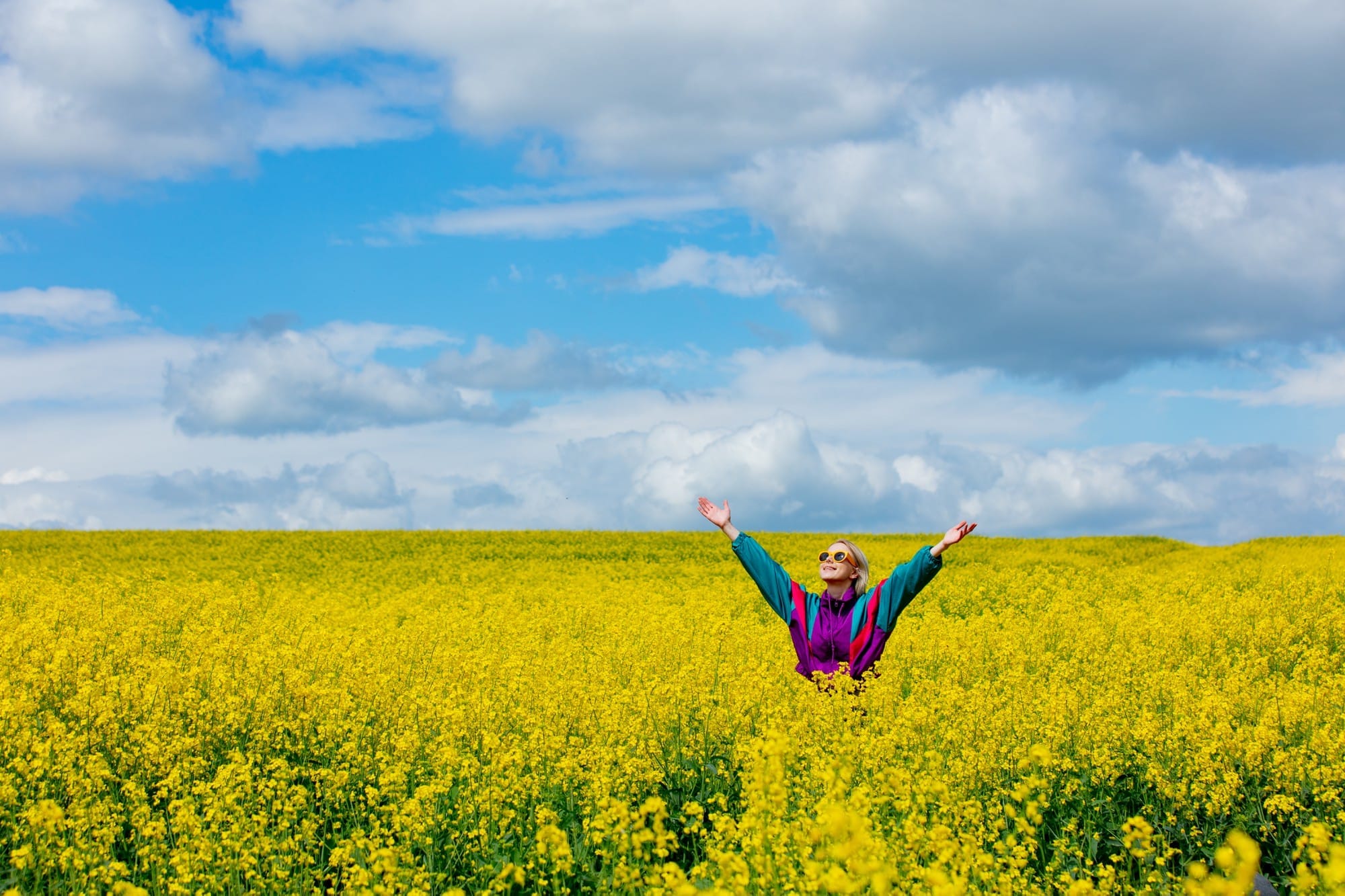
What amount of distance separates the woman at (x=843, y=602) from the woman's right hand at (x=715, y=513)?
404 millimetres

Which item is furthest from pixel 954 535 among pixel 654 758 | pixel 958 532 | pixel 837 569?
pixel 654 758

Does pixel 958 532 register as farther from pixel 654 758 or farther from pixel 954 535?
pixel 654 758

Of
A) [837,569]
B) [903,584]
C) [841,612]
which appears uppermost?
[837,569]

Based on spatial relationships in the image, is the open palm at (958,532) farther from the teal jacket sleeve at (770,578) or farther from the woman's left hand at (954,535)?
the teal jacket sleeve at (770,578)

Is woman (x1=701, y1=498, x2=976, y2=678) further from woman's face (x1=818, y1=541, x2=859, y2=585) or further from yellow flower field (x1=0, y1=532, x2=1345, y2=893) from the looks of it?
yellow flower field (x1=0, y1=532, x2=1345, y2=893)

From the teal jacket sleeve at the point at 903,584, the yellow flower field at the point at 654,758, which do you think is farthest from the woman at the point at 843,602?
the yellow flower field at the point at 654,758

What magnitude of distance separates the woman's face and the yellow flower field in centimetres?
74

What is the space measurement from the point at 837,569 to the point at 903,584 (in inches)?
20.1

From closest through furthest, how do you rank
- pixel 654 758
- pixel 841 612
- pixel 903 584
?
pixel 654 758
pixel 903 584
pixel 841 612

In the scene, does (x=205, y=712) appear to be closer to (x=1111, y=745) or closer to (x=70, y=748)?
(x=70, y=748)

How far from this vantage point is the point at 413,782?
6613 mm

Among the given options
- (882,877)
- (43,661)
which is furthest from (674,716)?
(43,661)

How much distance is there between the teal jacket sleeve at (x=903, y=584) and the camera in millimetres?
7605

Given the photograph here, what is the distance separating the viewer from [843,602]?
7.87 metres
